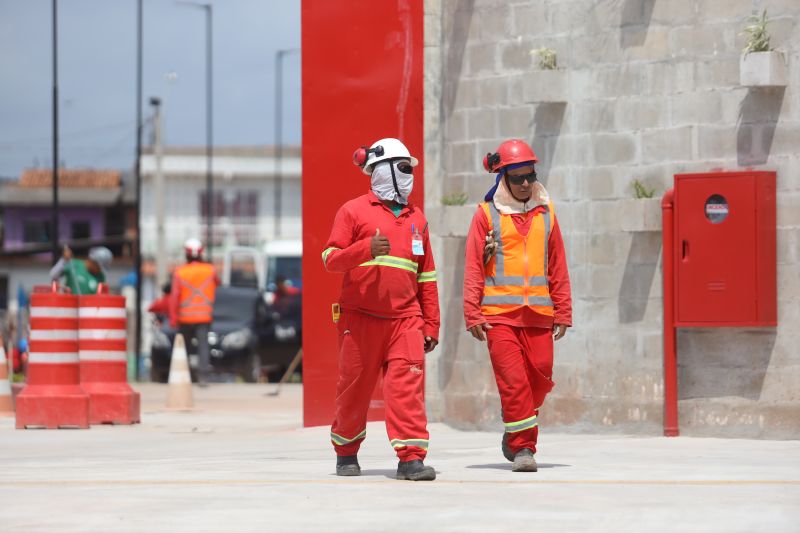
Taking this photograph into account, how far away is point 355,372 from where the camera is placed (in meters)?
9.70

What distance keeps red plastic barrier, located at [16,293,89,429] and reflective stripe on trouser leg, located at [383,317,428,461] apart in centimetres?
587

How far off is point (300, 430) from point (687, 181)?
3.94 meters

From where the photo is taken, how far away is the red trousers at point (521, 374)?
10.0 m

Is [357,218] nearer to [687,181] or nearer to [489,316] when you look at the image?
[489,316]

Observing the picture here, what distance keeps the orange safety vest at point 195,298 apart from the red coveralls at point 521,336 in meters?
12.5

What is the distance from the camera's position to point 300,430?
14.3m

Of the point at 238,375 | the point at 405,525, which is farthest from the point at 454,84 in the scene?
the point at 238,375

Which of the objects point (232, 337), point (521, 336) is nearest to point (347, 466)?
point (521, 336)

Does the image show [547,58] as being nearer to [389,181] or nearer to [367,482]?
[389,181]

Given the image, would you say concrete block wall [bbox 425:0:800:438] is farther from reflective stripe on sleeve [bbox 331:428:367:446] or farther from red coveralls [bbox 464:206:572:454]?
reflective stripe on sleeve [bbox 331:428:367:446]

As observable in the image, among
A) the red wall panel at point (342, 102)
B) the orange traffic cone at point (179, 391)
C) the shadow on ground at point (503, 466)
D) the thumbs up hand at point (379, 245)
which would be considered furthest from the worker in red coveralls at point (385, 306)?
the orange traffic cone at point (179, 391)

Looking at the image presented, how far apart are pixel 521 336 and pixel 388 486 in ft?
5.10

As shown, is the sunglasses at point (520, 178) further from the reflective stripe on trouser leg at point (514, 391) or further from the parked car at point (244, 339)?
the parked car at point (244, 339)

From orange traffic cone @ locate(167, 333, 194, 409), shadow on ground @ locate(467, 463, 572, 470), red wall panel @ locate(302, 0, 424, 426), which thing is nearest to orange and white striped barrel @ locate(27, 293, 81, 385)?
red wall panel @ locate(302, 0, 424, 426)
